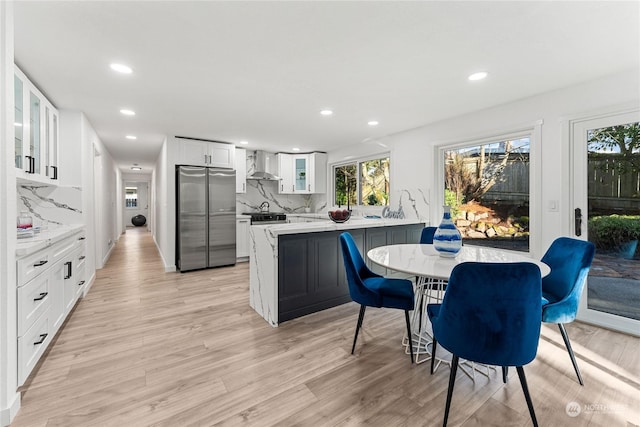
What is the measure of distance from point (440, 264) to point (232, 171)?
422 centimetres

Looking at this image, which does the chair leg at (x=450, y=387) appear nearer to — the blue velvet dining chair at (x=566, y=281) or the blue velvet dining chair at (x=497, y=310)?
the blue velvet dining chair at (x=497, y=310)

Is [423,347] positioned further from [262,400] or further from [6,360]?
[6,360]

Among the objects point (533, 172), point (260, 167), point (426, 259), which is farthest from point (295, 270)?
point (260, 167)

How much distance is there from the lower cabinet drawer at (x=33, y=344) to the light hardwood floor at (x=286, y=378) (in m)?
0.11

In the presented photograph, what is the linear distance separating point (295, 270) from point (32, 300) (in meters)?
1.90

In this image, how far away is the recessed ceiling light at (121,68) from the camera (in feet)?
7.67

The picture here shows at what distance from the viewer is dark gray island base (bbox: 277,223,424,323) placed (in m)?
2.78

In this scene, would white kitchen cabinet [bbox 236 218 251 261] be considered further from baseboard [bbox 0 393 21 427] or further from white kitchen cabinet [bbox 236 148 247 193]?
baseboard [bbox 0 393 21 427]

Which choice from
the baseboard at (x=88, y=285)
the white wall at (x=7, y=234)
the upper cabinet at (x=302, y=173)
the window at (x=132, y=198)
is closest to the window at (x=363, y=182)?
the upper cabinet at (x=302, y=173)

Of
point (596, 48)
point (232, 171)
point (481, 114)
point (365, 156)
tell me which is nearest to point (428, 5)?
point (596, 48)

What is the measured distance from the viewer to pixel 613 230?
2.66m

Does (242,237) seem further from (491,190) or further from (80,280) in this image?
(491,190)

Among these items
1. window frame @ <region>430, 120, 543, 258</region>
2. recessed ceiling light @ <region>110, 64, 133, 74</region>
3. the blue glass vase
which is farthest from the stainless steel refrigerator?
window frame @ <region>430, 120, 543, 258</region>

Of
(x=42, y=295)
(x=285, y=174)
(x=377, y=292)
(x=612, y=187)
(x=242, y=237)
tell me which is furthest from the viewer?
(x=285, y=174)
